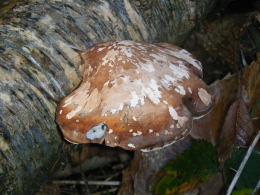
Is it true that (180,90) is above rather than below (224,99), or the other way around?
above

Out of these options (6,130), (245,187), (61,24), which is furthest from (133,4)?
(245,187)

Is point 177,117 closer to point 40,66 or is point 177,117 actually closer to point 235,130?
point 235,130

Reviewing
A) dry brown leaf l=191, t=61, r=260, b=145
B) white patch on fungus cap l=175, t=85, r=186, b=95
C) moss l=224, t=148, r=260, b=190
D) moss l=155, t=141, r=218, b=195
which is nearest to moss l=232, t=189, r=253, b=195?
moss l=224, t=148, r=260, b=190

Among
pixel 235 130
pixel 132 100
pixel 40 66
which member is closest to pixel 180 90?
pixel 132 100

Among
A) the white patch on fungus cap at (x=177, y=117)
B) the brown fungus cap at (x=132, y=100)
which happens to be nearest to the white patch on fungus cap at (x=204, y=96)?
the brown fungus cap at (x=132, y=100)

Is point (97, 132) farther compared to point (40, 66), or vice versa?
point (40, 66)

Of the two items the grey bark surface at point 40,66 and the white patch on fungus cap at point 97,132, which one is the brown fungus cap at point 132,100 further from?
the grey bark surface at point 40,66
